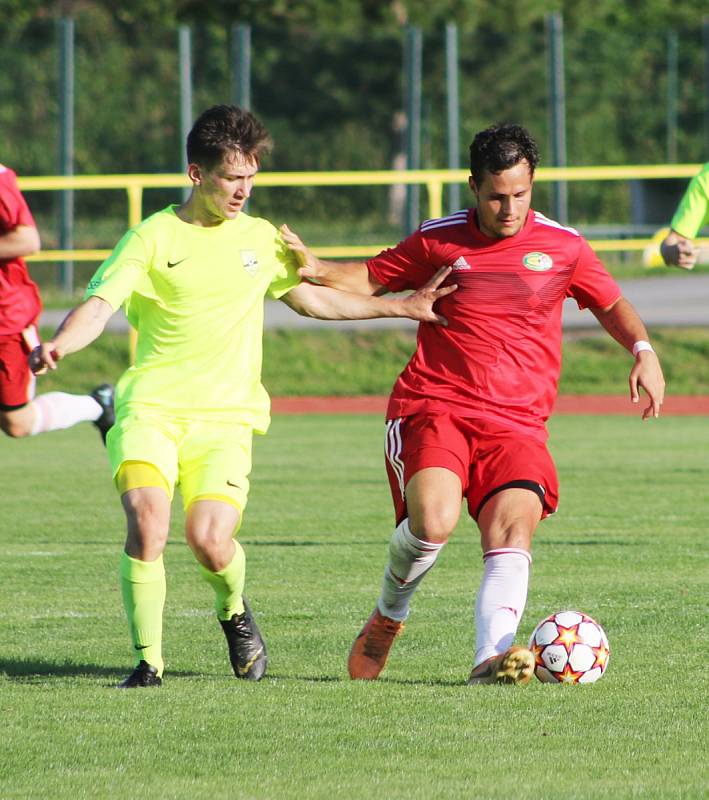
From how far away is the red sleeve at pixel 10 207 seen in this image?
8.69 metres

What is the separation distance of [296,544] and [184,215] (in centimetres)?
331

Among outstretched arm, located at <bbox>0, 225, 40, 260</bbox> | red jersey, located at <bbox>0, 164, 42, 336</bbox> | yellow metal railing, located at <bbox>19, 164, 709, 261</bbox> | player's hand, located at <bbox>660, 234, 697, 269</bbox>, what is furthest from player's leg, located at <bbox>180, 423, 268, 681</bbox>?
yellow metal railing, located at <bbox>19, 164, 709, 261</bbox>

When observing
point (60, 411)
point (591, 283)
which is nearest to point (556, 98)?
point (60, 411)

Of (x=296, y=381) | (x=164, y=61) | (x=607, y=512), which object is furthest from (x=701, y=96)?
(x=607, y=512)

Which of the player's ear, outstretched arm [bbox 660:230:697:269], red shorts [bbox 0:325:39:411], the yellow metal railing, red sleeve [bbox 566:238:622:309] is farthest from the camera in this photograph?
the yellow metal railing

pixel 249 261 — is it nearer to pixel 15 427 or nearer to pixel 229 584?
pixel 229 584

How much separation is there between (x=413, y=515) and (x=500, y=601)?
419mm

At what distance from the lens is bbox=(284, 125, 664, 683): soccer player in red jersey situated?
5.81m

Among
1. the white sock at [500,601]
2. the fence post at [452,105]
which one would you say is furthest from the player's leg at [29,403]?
the fence post at [452,105]

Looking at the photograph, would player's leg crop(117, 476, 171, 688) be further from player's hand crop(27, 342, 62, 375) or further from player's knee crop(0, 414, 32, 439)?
player's knee crop(0, 414, 32, 439)

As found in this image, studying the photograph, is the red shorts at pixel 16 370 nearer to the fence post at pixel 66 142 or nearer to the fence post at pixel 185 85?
the fence post at pixel 66 142

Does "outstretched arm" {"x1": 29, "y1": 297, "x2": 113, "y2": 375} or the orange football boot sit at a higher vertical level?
"outstretched arm" {"x1": 29, "y1": 297, "x2": 113, "y2": 375}

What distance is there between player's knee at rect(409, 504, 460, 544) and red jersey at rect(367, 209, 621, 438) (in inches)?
16.4

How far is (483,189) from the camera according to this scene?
5945 mm
